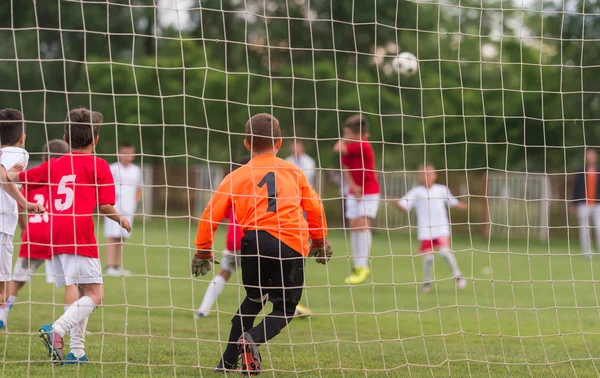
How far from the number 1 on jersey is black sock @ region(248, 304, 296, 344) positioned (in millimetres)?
600

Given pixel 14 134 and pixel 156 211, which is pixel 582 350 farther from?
pixel 156 211

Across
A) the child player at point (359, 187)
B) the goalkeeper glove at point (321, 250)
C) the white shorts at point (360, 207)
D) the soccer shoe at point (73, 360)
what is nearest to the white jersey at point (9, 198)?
the soccer shoe at point (73, 360)

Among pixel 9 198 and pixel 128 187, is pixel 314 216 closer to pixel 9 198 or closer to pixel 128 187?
pixel 9 198

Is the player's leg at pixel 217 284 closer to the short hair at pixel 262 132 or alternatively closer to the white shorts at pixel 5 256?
the white shorts at pixel 5 256

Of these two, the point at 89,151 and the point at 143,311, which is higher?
the point at 89,151

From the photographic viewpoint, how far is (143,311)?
798cm

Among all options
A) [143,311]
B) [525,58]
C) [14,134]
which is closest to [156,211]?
[525,58]

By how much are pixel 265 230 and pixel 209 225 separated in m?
0.35

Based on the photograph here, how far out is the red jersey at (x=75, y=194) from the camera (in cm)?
530

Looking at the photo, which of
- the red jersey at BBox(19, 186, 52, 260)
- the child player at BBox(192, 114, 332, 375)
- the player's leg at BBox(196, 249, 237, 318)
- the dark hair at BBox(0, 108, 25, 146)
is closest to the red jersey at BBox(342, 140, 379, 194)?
the player's leg at BBox(196, 249, 237, 318)

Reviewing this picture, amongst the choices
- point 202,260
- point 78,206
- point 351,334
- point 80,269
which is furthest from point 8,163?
point 351,334

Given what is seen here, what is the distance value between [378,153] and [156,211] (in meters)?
8.52

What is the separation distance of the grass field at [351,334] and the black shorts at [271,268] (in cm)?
24

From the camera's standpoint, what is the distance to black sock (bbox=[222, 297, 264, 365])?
5.15 m
